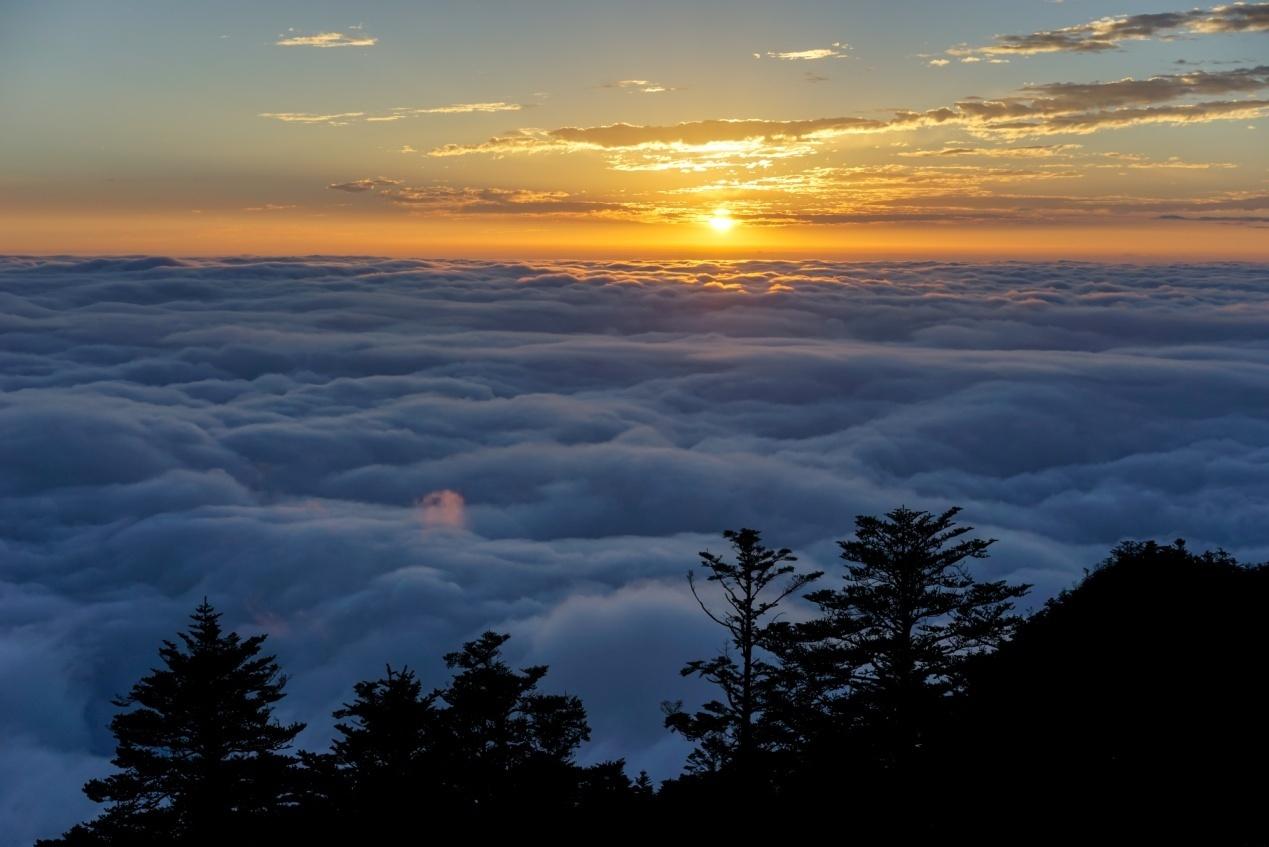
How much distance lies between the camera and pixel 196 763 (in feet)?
A: 79.3

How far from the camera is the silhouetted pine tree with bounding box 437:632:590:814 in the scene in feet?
75.9

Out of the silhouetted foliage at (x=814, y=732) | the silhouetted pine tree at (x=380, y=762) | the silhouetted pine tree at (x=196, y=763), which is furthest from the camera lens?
the silhouetted pine tree at (x=196, y=763)

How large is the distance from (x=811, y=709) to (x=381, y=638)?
12783 centimetres

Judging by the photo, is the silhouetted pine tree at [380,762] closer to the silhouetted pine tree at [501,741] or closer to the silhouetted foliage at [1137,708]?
the silhouetted pine tree at [501,741]

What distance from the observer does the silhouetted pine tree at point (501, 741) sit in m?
23.1

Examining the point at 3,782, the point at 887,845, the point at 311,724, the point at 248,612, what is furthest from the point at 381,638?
the point at 887,845

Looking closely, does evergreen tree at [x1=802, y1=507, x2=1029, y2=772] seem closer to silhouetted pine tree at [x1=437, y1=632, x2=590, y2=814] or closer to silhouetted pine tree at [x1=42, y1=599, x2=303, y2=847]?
silhouetted pine tree at [x1=437, y1=632, x2=590, y2=814]

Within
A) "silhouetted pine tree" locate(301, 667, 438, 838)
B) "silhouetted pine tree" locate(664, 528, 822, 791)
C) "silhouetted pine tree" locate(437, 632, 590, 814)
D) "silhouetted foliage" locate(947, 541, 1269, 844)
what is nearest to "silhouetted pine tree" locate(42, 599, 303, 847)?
"silhouetted pine tree" locate(301, 667, 438, 838)

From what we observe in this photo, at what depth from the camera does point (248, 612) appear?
503 feet

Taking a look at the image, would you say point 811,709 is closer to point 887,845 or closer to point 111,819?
point 887,845

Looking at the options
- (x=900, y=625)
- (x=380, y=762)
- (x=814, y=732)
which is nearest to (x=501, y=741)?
(x=380, y=762)

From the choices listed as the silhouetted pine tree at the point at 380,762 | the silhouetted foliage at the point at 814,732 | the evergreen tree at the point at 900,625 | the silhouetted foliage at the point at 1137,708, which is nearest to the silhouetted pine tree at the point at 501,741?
the silhouetted foliage at the point at 814,732

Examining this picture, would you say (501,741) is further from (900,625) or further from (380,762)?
(900,625)

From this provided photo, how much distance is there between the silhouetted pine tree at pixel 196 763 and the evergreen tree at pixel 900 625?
15.7 m
